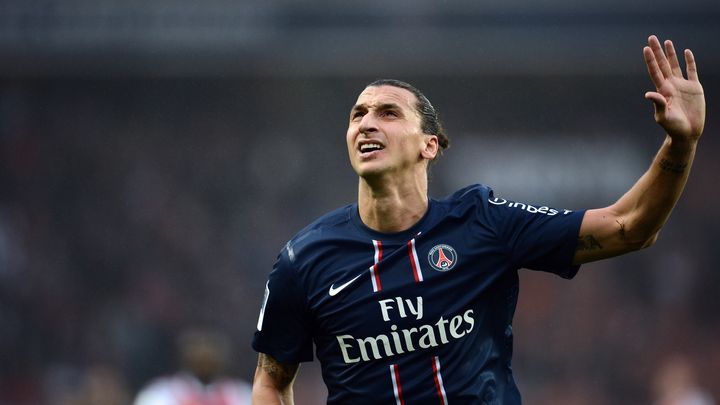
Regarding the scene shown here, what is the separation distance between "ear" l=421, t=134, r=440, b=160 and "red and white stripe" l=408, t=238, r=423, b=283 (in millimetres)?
426

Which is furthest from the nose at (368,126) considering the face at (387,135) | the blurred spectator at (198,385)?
the blurred spectator at (198,385)

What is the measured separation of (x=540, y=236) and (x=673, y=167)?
0.55 m

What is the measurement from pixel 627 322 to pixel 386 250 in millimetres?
Result: 12109

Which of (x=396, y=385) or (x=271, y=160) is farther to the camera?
(x=271, y=160)

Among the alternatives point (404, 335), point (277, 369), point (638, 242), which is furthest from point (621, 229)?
point (277, 369)

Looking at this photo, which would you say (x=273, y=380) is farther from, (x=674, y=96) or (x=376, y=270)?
(x=674, y=96)

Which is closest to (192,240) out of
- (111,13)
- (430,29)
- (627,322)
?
(111,13)

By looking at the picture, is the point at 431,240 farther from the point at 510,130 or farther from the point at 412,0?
the point at 510,130

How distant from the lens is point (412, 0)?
53.0 ft

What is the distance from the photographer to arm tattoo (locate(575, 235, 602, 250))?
4.11 m

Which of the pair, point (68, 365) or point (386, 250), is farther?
point (68, 365)

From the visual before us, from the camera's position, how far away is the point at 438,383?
409 cm

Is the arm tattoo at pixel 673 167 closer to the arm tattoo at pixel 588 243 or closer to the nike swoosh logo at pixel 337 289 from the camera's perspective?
the arm tattoo at pixel 588 243

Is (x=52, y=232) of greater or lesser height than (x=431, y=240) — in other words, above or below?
above
